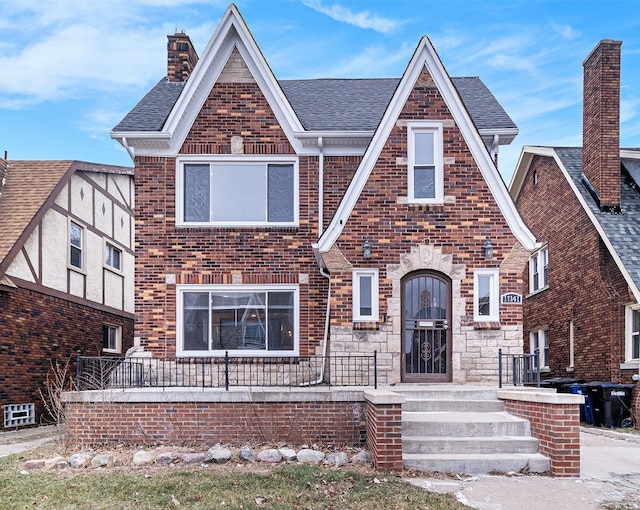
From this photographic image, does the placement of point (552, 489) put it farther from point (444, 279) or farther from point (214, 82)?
point (214, 82)

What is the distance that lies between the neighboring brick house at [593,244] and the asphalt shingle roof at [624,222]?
0.08 feet

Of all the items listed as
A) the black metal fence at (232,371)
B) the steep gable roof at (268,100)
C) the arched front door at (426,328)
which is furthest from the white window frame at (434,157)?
the black metal fence at (232,371)

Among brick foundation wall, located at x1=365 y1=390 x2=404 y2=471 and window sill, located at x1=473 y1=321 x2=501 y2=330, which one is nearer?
brick foundation wall, located at x1=365 y1=390 x2=404 y2=471

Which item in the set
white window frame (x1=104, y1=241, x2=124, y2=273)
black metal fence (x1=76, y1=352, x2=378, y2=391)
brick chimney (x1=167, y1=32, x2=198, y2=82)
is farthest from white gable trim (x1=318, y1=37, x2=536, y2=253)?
white window frame (x1=104, y1=241, x2=124, y2=273)

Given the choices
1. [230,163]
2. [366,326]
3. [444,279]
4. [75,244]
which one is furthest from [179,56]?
[444,279]

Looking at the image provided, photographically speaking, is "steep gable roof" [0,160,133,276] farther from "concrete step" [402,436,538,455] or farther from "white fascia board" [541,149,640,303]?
"white fascia board" [541,149,640,303]

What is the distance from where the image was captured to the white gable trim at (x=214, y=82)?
504 inches

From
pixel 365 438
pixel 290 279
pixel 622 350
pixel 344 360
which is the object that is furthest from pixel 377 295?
pixel 622 350

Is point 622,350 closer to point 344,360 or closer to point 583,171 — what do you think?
point 583,171

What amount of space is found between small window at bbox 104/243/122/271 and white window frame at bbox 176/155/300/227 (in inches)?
279

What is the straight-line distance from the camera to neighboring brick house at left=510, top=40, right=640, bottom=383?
563 inches

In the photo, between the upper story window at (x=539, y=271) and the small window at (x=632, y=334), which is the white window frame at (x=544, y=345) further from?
the small window at (x=632, y=334)

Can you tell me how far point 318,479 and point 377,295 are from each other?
4921 mm

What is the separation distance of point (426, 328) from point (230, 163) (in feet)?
18.7
